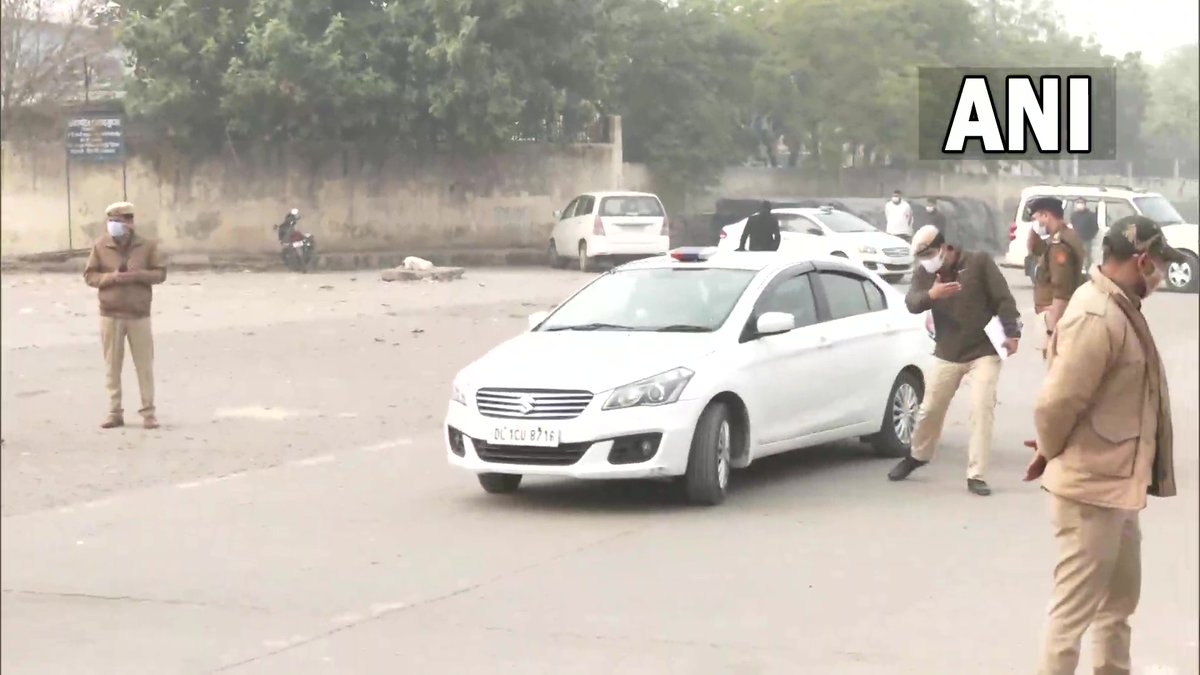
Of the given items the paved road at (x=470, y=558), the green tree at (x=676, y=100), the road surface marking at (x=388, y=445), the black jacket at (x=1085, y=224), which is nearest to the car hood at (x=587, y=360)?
the paved road at (x=470, y=558)

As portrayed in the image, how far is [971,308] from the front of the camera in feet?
34.8

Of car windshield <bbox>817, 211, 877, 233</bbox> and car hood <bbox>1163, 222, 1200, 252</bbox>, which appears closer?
car hood <bbox>1163, 222, 1200, 252</bbox>

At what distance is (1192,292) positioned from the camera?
28422 millimetres

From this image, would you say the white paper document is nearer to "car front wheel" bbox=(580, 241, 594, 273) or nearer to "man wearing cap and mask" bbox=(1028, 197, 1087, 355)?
"man wearing cap and mask" bbox=(1028, 197, 1087, 355)

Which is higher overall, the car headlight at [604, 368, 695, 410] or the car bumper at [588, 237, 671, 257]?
the car bumper at [588, 237, 671, 257]

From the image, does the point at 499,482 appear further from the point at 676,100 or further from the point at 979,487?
the point at 676,100

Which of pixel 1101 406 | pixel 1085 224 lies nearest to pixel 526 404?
pixel 1101 406

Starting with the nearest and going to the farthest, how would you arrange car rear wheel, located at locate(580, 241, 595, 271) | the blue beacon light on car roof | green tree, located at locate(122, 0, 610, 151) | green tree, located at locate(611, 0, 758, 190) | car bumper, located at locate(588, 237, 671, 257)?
1. the blue beacon light on car roof
2. green tree, located at locate(122, 0, 610, 151)
3. car bumper, located at locate(588, 237, 671, 257)
4. car rear wheel, located at locate(580, 241, 595, 271)
5. green tree, located at locate(611, 0, 758, 190)

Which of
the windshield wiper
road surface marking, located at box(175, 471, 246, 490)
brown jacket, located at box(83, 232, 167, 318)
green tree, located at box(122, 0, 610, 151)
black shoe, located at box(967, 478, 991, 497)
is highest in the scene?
green tree, located at box(122, 0, 610, 151)

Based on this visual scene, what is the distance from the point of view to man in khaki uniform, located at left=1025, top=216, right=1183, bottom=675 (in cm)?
539

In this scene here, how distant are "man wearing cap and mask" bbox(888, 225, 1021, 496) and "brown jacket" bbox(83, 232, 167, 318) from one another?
597 cm

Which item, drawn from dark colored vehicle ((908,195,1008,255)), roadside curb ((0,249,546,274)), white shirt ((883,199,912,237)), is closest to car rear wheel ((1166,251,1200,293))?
white shirt ((883,199,912,237))

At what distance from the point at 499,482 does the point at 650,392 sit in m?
1.31

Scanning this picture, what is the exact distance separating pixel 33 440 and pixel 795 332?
18.8 ft
